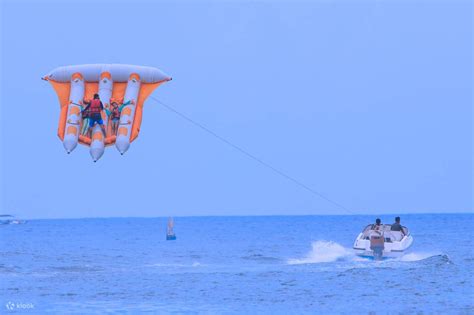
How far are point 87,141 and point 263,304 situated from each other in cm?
793

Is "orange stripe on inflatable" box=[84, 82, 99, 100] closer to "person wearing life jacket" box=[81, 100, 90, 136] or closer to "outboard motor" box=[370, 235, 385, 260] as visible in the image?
"person wearing life jacket" box=[81, 100, 90, 136]

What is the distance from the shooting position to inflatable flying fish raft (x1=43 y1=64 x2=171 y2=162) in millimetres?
20578

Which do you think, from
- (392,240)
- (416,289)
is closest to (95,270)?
(392,240)

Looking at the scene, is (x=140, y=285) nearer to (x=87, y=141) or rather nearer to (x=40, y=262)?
(x=87, y=141)

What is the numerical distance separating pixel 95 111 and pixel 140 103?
1.16m

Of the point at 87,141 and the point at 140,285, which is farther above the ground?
the point at 87,141

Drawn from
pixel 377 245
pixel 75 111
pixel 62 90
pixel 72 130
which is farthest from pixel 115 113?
pixel 377 245

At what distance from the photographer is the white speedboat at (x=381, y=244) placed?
3360 cm

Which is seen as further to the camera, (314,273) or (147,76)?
(314,273)

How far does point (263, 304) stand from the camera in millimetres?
25938

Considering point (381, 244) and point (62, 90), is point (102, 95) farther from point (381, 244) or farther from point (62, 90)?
point (381, 244)

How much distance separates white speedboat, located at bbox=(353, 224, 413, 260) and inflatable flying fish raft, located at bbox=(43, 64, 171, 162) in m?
14.6

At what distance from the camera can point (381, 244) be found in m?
33.7

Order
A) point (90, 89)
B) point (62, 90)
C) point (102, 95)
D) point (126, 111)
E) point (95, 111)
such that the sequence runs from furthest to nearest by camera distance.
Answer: point (62, 90)
point (90, 89)
point (102, 95)
point (126, 111)
point (95, 111)
